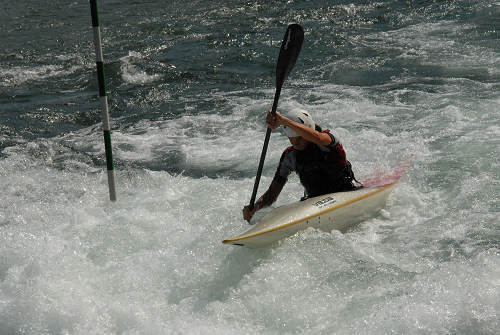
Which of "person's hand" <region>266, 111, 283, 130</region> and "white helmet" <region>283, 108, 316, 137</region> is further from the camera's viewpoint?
"white helmet" <region>283, 108, 316, 137</region>

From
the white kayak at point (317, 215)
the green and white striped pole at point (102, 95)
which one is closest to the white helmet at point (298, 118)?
the white kayak at point (317, 215)

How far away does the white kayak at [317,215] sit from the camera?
165 inches

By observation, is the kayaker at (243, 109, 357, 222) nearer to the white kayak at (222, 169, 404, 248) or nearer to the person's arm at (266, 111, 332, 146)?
→ the person's arm at (266, 111, 332, 146)

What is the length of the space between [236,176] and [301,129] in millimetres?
2332

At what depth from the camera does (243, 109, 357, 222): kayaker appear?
4.24 m

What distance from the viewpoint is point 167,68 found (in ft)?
35.2

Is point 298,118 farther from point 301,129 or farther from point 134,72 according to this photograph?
point 134,72

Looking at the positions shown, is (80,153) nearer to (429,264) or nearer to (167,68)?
(167,68)

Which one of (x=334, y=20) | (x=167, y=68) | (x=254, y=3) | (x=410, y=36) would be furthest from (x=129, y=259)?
(x=254, y=3)

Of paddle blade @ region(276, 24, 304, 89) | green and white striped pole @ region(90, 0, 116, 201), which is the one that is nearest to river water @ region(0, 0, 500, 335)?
green and white striped pole @ region(90, 0, 116, 201)

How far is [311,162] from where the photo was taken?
452 centimetres

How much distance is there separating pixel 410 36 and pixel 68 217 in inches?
344

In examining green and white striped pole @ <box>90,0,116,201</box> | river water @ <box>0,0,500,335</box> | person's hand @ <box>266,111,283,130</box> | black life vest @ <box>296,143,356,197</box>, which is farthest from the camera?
green and white striped pole @ <box>90,0,116,201</box>

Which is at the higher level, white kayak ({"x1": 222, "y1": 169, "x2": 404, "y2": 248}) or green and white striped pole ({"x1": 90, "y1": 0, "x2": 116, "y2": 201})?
green and white striped pole ({"x1": 90, "y1": 0, "x2": 116, "y2": 201})
